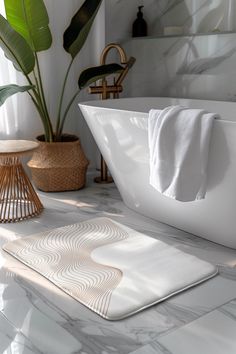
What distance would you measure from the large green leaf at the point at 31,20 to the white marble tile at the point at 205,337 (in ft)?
6.02

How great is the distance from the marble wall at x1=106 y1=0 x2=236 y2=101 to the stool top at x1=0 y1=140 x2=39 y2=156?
1.22 meters

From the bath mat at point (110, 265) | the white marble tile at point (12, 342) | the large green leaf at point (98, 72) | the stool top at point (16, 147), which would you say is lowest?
the white marble tile at point (12, 342)

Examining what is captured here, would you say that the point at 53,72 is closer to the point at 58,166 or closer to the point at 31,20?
the point at 31,20

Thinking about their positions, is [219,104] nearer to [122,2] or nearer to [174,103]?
[174,103]

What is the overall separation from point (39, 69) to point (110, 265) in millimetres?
1520

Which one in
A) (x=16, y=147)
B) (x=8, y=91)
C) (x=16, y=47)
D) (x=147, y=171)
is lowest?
(x=147, y=171)

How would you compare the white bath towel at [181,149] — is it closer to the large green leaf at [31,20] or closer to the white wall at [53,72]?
the large green leaf at [31,20]

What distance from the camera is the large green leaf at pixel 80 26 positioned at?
8.46 feet

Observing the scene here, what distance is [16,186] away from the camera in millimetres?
2295

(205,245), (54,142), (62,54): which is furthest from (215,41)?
(205,245)

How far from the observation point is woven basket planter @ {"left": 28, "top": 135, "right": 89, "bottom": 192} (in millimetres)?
2695

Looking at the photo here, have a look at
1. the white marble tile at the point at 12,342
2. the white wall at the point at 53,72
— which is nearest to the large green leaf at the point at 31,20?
the white wall at the point at 53,72

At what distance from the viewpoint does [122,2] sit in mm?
3197

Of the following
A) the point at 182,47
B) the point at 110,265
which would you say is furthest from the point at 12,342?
the point at 182,47
